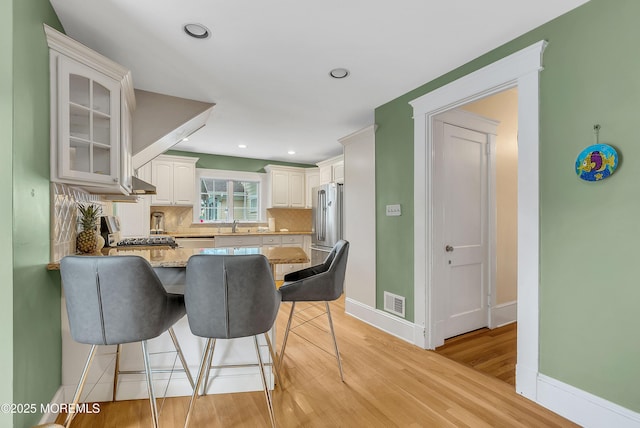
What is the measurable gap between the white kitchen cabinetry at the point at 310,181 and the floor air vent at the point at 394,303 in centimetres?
323

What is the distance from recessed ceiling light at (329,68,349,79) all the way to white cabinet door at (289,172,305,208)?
11.9ft

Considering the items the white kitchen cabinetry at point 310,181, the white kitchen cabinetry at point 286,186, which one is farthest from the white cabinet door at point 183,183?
the white kitchen cabinetry at point 310,181

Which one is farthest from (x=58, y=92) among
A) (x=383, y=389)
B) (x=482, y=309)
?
(x=482, y=309)

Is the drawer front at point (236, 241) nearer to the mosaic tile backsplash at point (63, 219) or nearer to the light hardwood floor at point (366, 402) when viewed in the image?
the mosaic tile backsplash at point (63, 219)

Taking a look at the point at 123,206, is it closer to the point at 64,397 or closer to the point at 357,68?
the point at 64,397

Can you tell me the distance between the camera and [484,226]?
10.4 feet

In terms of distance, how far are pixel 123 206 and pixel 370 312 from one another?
3.90 meters

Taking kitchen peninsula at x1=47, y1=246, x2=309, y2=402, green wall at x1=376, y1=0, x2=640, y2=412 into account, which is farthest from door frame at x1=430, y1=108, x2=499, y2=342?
kitchen peninsula at x1=47, y1=246, x2=309, y2=402

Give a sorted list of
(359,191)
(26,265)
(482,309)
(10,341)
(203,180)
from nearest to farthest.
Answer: (10,341)
(26,265)
(482,309)
(359,191)
(203,180)

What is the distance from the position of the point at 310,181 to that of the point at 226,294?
4.87 m

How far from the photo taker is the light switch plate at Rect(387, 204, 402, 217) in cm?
306

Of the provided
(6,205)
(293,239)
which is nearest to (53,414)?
(6,205)

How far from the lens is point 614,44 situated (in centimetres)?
162

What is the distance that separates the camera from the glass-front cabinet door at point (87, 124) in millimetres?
1736
